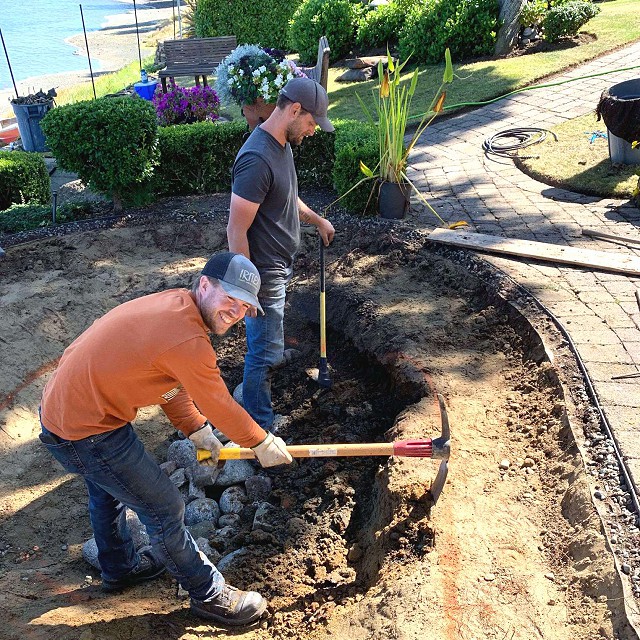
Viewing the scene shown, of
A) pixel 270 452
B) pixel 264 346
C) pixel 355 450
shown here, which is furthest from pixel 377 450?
pixel 264 346

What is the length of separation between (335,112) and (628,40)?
5589 millimetres

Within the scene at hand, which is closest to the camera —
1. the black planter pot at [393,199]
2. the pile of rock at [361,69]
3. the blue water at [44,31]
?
the black planter pot at [393,199]

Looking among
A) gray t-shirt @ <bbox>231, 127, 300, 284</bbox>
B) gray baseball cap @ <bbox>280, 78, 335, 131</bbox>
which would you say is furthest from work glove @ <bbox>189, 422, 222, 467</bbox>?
gray baseball cap @ <bbox>280, 78, 335, 131</bbox>

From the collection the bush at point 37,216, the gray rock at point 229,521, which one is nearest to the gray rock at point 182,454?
the gray rock at point 229,521

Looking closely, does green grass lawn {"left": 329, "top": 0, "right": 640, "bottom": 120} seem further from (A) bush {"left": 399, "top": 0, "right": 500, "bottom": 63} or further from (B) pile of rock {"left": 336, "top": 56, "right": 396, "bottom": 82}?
(A) bush {"left": 399, "top": 0, "right": 500, "bottom": 63}

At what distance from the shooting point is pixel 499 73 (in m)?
12.0

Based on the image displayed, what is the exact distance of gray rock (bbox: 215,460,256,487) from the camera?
4676 mm

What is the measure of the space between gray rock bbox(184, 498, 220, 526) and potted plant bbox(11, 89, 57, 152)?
9629mm

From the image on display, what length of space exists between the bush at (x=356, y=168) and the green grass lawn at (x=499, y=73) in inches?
149

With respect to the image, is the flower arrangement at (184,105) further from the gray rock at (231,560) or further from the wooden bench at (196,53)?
the gray rock at (231,560)

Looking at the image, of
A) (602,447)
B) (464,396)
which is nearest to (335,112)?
(464,396)

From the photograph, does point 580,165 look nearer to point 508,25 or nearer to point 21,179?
point 508,25

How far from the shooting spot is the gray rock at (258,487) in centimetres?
455

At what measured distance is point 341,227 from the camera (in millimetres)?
7320
